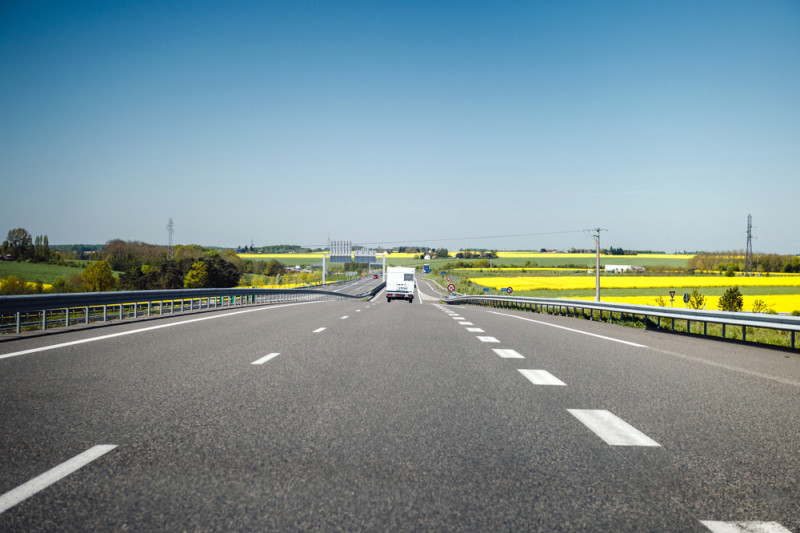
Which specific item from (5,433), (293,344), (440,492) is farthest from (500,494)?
(293,344)

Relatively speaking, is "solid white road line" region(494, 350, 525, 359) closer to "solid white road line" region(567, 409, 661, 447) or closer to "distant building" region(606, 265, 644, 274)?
"solid white road line" region(567, 409, 661, 447)

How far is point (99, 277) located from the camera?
13100 centimetres

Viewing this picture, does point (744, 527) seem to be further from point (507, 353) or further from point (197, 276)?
point (197, 276)

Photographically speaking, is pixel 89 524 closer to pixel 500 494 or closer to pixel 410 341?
pixel 500 494

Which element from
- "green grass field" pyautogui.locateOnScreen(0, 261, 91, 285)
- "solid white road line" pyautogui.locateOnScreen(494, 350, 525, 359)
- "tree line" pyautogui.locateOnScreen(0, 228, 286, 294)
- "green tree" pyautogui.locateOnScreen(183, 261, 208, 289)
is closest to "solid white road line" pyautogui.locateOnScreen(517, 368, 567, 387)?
"solid white road line" pyautogui.locateOnScreen(494, 350, 525, 359)

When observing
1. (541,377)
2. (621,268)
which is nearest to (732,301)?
(541,377)

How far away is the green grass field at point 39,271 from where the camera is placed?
11725 cm

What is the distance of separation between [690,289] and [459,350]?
288 feet

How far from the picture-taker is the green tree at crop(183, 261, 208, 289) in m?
126

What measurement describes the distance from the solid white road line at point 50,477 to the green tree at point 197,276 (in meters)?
124

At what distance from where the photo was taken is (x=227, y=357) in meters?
10.3

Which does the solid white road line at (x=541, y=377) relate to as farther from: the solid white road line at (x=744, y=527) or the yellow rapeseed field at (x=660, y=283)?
the yellow rapeseed field at (x=660, y=283)

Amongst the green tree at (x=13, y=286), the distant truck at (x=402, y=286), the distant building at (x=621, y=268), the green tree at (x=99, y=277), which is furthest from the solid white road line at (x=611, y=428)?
the distant building at (x=621, y=268)

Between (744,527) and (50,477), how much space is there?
3897 millimetres
